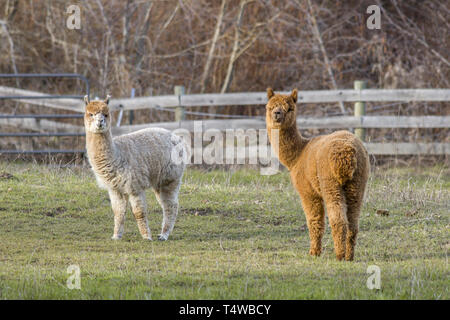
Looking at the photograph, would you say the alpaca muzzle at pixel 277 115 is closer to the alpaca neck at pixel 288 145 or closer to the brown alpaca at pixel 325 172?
the brown alpaca at pixel 325 172

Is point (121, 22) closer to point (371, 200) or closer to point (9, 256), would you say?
point (371, 200)

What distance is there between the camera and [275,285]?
539cm

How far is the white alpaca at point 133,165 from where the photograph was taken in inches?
290

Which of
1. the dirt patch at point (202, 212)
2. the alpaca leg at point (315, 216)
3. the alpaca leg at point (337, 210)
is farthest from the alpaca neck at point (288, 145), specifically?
the dirt patch at point (202, 212)

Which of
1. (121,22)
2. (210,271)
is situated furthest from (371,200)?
(121,22)

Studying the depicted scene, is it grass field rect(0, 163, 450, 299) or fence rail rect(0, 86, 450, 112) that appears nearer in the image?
grass field rect(0, 163, 450, 299)

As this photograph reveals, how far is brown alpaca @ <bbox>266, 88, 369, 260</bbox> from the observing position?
5879 mm

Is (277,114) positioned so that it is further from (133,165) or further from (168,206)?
(168,206)

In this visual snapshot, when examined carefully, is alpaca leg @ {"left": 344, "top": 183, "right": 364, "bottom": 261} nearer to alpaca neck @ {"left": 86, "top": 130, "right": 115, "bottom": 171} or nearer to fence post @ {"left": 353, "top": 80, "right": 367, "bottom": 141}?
alpaca neck @ {"left": 86, "top": 130, "right": 115, "bottom": 171}

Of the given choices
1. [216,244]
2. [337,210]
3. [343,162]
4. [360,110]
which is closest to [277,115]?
[343,162]

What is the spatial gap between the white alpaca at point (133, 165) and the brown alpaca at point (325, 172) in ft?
5.66

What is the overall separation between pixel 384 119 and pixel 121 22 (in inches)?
293

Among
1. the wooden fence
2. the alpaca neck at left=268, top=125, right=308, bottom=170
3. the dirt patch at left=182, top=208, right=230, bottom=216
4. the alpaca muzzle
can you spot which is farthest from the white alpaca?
the wooden fence

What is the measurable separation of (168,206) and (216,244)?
2.92ft
